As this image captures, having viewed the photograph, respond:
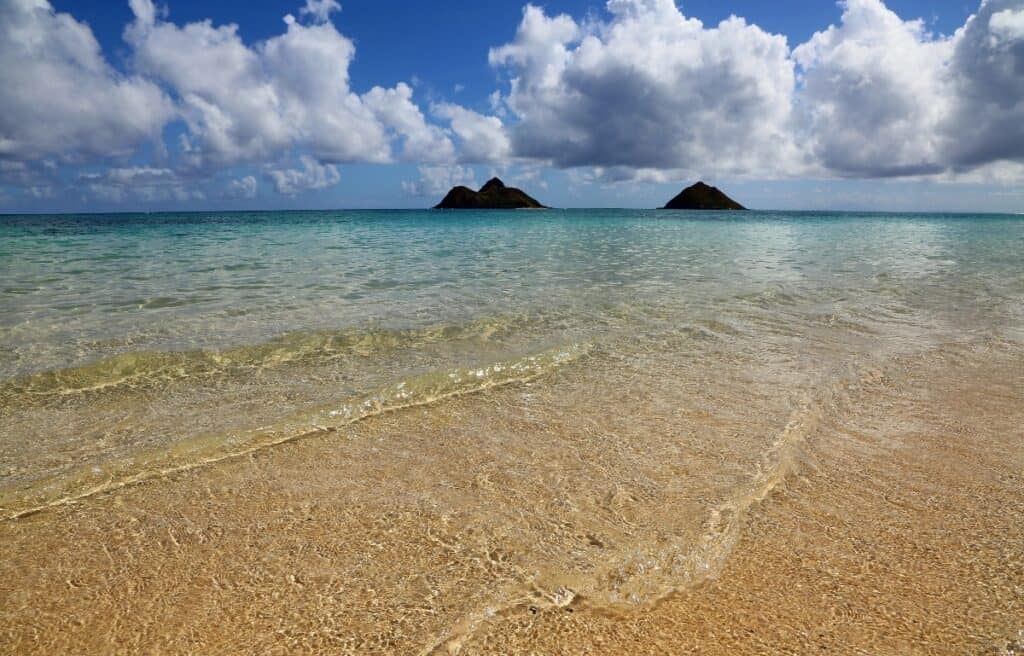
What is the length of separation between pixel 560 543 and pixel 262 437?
2.79 meters

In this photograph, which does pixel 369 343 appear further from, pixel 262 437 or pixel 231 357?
pixel 262 437

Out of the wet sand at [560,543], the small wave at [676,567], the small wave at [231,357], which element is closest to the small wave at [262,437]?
the wet sand at [560,543]

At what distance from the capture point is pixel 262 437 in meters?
4.57

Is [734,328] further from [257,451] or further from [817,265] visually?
[817,265]

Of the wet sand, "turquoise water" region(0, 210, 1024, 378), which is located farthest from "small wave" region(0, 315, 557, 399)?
the wet sand

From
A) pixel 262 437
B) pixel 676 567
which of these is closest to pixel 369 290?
pixel 262 437

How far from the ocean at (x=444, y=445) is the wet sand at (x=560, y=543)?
0.07ft

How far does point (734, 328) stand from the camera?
842cm

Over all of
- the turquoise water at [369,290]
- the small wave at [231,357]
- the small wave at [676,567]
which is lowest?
the small wave at [676,567]

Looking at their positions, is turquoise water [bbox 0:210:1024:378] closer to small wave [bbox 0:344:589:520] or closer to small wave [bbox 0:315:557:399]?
small wave [bbox 0:315:557:399]

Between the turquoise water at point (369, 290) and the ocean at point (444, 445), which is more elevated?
the turquoise water at point (369, 290)

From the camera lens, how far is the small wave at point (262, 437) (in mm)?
3699

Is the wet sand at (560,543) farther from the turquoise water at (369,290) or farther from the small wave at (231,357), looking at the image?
the turquoise water at (369,290)

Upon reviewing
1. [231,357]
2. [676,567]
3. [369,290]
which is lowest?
[676,567]
